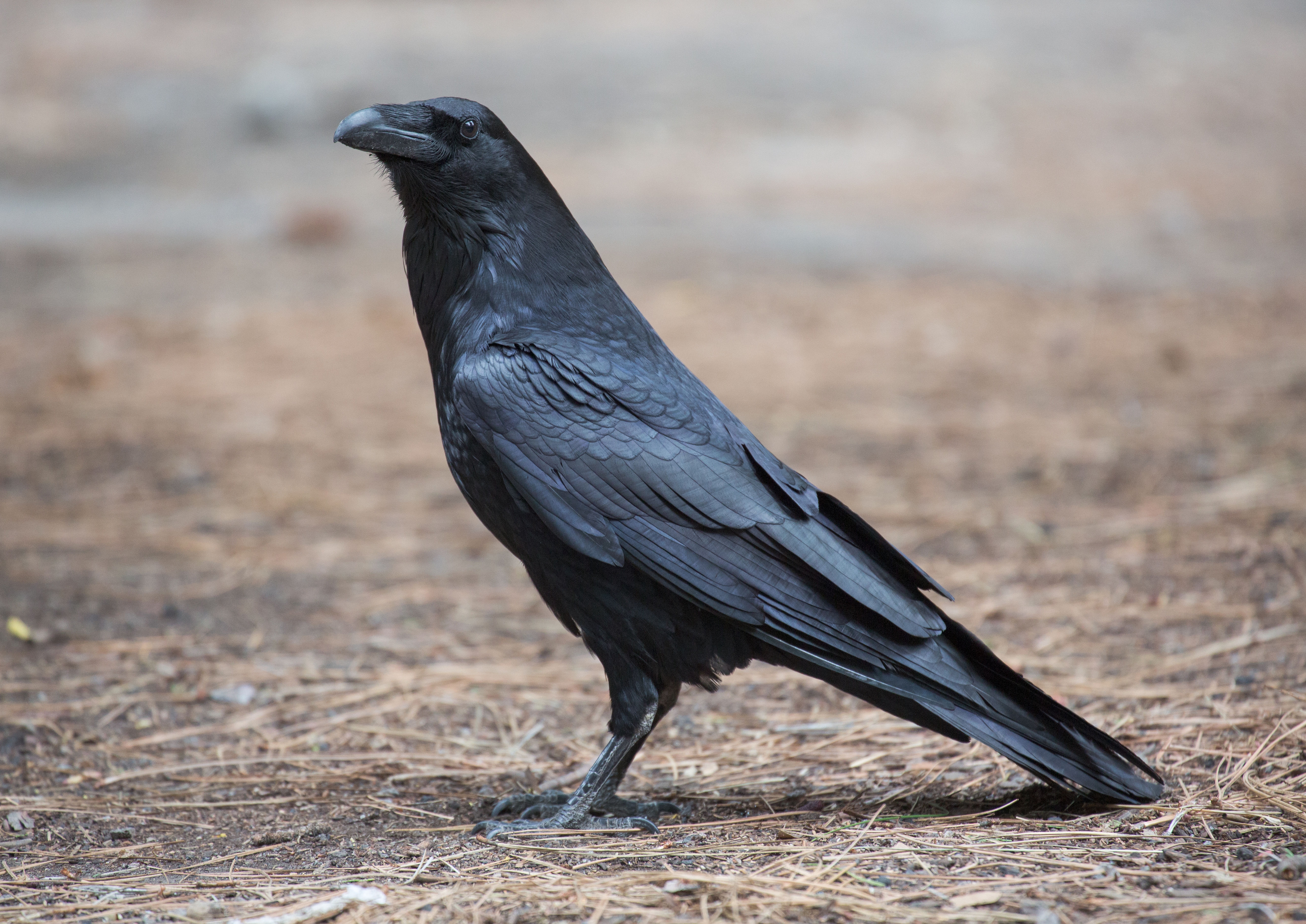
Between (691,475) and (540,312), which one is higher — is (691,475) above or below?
below

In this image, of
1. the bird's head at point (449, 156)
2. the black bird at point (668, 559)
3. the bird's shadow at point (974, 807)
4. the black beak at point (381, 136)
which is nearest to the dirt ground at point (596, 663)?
the bird's shadow at point (974, 807)

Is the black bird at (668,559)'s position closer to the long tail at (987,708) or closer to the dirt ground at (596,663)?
the long tail at (987,708)

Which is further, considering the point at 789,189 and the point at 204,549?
the point at 789,189

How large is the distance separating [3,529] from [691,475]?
375 cm

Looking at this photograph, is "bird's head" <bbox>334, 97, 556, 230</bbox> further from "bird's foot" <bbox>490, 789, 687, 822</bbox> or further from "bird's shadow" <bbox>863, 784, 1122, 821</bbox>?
"bird's shadow" <bbox>863, 784, 1122, 821</bbox>

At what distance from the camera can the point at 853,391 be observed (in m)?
7.68

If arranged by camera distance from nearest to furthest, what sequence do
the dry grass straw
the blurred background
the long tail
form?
the dry grass straw
the long tail
the blurred background

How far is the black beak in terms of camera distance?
3375mm

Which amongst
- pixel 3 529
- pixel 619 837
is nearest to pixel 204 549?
pixel 3 529

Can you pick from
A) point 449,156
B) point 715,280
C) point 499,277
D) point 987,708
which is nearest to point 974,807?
point 987,708

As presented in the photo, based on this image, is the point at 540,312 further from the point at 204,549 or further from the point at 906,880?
the point at 204,549

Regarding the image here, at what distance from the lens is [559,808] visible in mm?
3404

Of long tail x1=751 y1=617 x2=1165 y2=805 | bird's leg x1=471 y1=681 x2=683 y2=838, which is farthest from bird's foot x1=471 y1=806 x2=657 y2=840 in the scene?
long tail x1=751 y1=617 x2=1165 y2=805

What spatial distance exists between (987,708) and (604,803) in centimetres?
104
